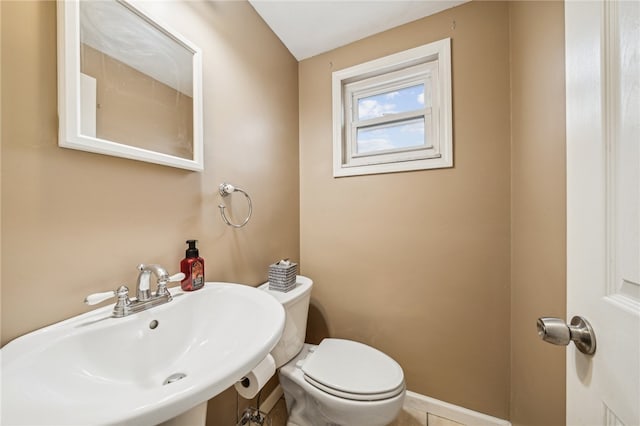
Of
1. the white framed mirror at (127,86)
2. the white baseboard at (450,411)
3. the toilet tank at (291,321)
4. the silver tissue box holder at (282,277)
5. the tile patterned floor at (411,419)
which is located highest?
the white framed mirror at (127,86)

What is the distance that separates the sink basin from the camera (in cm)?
30

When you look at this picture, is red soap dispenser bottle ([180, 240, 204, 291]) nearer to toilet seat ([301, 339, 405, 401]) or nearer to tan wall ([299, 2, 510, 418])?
toilet seat ([301, 339, 405, 401])

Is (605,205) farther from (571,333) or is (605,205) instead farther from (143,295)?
(143,295)

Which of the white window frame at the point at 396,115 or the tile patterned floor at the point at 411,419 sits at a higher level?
the white window frame at the point at 396,115

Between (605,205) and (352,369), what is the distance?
3.36 feet

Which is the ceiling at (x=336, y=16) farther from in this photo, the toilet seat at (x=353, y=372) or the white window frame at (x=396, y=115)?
the toilet seat at (x=353, y=372)

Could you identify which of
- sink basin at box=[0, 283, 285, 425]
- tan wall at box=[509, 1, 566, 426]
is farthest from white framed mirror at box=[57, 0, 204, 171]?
tan wall at box=[509, 1, 566, 426]

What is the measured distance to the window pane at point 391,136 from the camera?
4.58 ft

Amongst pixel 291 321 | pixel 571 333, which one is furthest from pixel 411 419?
pixel 571 333

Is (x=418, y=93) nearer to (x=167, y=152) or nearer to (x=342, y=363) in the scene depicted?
(x=167, y=152)

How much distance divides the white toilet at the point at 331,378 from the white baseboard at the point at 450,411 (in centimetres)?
48

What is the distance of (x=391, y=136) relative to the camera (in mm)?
1471

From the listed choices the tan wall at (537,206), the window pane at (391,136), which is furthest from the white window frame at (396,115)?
the tan wall at (537,206)

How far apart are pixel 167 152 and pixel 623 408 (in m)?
1.18
